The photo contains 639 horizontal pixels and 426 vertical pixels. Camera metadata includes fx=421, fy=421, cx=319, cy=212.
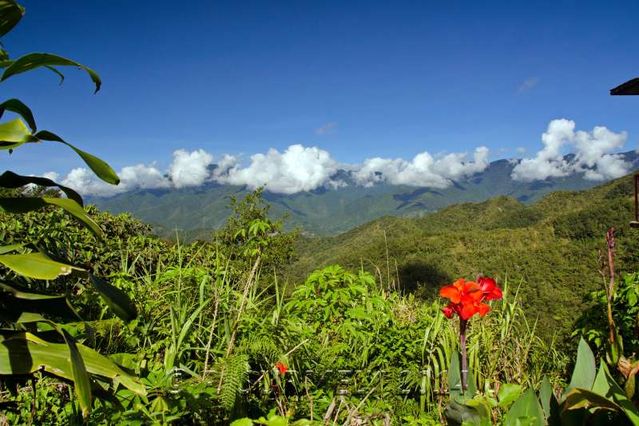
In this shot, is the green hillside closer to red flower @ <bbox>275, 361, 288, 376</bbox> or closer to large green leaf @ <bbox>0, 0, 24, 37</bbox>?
red flower @ <bbox>275, 361, 288, 376</bbox>

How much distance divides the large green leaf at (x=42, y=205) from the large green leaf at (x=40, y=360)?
1.09 ft

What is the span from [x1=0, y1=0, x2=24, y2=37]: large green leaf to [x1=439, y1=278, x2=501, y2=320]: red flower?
5.91 ft

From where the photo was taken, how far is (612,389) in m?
1.25

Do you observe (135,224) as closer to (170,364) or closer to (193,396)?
(170,364)

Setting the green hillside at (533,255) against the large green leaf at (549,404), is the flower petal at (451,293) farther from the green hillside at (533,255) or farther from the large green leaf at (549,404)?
the green hillside at (533,255)

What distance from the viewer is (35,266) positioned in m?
1.17

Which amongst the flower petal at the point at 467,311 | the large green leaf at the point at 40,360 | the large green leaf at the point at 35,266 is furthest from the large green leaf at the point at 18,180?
the flower petal at the point at 467,311

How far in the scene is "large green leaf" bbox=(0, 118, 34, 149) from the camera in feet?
3.89

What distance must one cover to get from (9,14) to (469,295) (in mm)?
1956

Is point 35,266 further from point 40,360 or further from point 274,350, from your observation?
point 274,350

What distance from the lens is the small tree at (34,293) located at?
44.5 inches

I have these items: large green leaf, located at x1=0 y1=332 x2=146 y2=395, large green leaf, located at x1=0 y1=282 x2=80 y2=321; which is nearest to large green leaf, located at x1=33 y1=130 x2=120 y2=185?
large green leaf, located at x1=0 y1=282 x2=80 y2=321

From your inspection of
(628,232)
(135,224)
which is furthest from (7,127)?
(628,232)

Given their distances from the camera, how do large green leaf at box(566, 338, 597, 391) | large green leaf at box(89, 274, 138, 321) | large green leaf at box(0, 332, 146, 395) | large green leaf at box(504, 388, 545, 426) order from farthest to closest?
A: large green leaf at box(566, 338, 597, 391)
large green leaf at box(504, 388, 545, 426)
large green leaf at box(89, 274, 138, 321)
large green leaf at box(0, 332, 146, 395)
